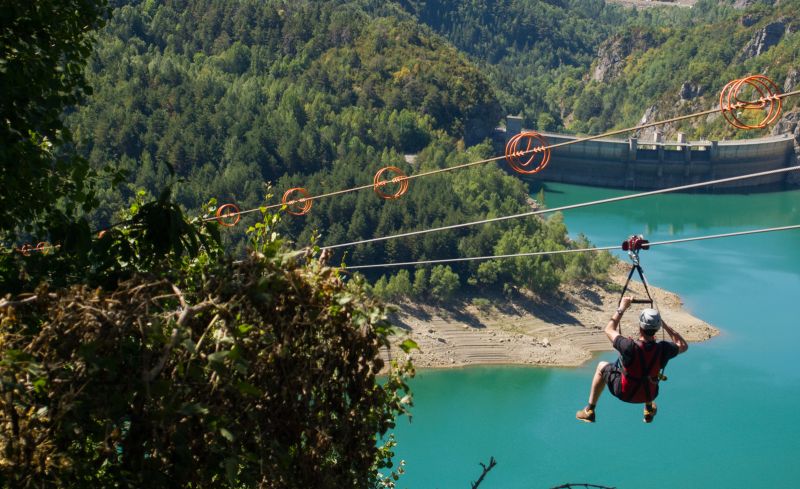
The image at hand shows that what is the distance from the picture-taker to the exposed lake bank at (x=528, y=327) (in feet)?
81.4

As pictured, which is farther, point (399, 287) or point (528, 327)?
point (399, 287)

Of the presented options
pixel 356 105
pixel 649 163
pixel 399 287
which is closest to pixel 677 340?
pixel 399 287

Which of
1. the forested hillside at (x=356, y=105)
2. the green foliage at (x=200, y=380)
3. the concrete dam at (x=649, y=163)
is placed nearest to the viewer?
the green foliage at (x=200, y=380)

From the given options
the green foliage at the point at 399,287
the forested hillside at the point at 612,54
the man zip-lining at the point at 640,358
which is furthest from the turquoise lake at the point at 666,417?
the forested hillside at the point at 612,54

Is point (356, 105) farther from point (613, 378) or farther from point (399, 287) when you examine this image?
point (613, 378)

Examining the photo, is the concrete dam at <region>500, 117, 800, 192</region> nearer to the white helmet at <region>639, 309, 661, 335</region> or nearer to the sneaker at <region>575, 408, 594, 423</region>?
the sneaker at <region>575, 408, 594, 423</region>

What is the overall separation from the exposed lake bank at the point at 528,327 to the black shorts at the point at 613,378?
19.0m

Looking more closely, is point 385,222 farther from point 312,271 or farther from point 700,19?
point 700,19

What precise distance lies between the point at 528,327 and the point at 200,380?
24869mm

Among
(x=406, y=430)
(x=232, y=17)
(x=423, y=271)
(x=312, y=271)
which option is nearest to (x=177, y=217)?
(x=312, y=271)

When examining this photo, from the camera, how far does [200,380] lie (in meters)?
2.75

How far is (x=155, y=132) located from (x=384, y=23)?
52.9 ft

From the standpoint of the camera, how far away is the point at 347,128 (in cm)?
4081

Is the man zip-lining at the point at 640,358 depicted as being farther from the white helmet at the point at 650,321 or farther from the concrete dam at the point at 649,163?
the concrete dam at the point at 649,163
